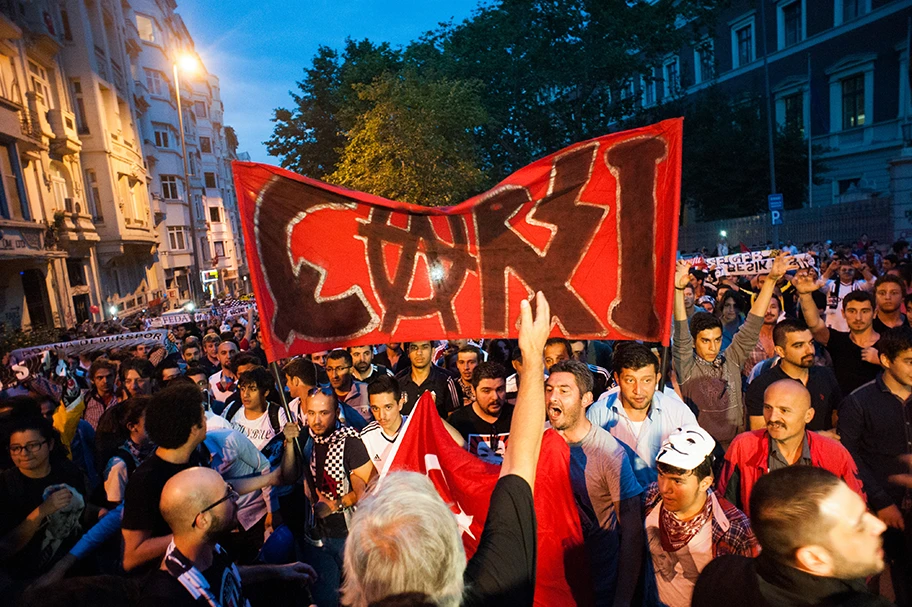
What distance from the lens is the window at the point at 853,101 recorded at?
31.8 metres

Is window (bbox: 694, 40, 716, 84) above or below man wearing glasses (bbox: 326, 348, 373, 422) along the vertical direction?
above

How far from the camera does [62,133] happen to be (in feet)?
69.6

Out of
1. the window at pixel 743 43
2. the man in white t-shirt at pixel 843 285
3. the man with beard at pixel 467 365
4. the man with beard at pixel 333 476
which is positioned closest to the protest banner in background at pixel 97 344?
the man with beard at pixel 467 365

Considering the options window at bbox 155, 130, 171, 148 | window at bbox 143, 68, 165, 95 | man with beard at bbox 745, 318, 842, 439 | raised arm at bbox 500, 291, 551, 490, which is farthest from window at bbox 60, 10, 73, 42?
raised arm at bbox 500, 291, 551, 490

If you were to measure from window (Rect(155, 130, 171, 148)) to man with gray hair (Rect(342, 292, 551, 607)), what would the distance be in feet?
136

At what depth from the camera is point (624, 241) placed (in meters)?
4.00

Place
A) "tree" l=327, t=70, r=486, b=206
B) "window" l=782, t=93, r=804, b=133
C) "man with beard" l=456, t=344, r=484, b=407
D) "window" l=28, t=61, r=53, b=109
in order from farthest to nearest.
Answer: "window" l=782, t=93, r=804, b=133
"window" l=28, t=61, r=53, b=109
"tree" l=327, t=70, r=486, b=206
"man with beard" l=456, t=344, r=484, b=407

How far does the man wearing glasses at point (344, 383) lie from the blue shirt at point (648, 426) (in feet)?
8.06

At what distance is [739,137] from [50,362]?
32.3 metres

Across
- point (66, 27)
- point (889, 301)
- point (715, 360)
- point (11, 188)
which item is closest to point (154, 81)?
point (66, 27)

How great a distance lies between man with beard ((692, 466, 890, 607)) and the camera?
5.98ft

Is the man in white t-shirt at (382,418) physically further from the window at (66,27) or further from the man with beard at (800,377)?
the window at (66,27)

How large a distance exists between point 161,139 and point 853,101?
41895 mm

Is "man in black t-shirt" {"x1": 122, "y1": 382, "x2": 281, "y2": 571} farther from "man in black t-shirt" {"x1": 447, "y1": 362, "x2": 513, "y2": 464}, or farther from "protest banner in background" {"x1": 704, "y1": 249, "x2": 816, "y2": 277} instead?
"protest banner in background" {"x1": 704, "y1": 249, "x2": 816, "y2": 277}
